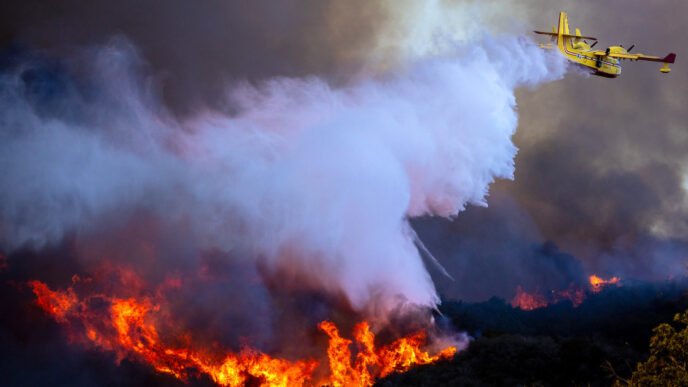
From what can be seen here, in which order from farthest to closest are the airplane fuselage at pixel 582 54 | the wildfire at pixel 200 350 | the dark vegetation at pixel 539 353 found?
the airplane fuselage at pixel 582 54 → the wildfire at pixel 200 350 → the dark vegetation at pixel 539 353

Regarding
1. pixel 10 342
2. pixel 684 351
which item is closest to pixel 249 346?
pixel 10 342

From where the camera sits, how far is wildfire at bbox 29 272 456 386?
178 feet

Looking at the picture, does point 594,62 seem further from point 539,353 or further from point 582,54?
point 539,353

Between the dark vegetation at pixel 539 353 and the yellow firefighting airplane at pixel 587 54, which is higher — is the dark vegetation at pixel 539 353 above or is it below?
below

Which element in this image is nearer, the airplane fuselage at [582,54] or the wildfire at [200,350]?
the wildfire at [200,350]

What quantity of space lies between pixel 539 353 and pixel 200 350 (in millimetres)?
30989

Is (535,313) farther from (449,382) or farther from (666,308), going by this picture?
(449,382)

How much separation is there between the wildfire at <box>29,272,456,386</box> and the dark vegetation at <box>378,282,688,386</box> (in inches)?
121

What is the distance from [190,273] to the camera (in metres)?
60.1

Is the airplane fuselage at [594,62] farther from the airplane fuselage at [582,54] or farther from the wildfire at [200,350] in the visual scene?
the wildfire at [200,350]

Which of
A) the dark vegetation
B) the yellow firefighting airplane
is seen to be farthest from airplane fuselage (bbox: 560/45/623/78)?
the dark vegetation

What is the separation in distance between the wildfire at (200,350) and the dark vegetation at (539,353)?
3065 millimetres

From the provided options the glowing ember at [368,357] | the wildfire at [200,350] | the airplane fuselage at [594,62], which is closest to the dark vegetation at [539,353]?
the glowing ember at [368,357]

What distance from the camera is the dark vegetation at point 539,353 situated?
173 ft
